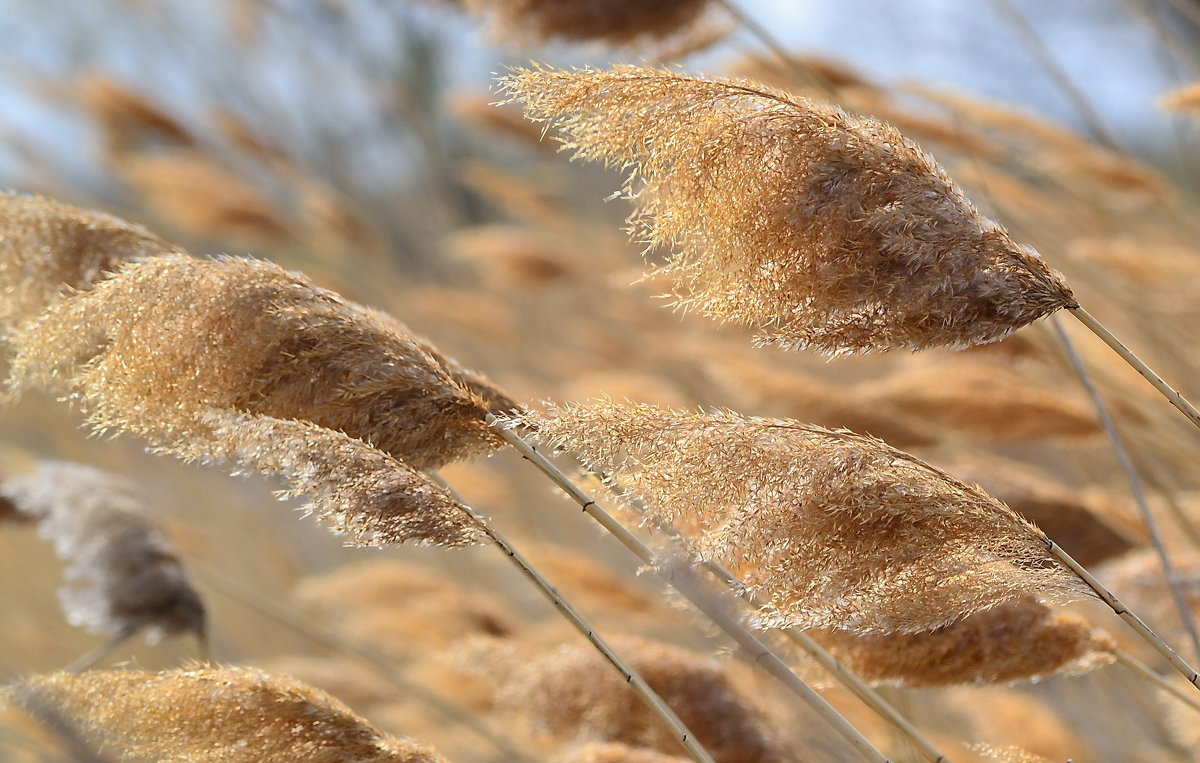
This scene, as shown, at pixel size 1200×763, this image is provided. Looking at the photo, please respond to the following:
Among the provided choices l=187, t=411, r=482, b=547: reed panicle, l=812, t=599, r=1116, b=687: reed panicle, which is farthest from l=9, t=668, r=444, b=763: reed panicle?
l=812, t=599, r=1116, b=687: reed panicle

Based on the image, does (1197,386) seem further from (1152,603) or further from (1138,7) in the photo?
(1138,7)

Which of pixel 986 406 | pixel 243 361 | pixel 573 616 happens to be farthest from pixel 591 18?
pixel 573 616

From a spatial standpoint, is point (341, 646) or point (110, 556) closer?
point (110, 556)

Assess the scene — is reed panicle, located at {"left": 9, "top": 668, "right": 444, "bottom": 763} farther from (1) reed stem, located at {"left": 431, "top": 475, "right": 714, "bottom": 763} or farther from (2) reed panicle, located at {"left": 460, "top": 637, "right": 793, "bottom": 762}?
(2) reed panicle, located at {"left": 460, "top": 637, "right": 793, "bottom": 762}

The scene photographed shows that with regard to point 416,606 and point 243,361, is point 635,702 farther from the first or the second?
point 416,606

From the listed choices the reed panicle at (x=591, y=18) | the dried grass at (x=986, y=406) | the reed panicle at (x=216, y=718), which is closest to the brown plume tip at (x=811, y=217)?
the reed panicle at (x=216, y=718)

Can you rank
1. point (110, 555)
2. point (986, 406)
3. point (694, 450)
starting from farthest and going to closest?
1. point (986, 406)
2. point (110, 555)
3. point (694, 450)

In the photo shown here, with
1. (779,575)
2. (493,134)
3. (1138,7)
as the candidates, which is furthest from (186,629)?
(1138,7)
